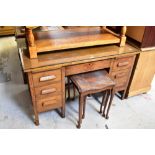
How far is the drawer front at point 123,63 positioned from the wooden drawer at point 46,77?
64 centimetres

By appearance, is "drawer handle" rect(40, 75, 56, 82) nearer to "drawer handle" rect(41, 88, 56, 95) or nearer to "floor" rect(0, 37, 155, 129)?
"drawer handle" rect(41, 88, 56, 95)

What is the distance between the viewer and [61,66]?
1442 millimetres

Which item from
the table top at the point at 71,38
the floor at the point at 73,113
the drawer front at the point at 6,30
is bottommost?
the floor at the point at 73,113

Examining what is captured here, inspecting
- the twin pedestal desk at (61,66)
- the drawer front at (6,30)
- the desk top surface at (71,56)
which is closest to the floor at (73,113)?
the twin pedestal desk at (61,66)

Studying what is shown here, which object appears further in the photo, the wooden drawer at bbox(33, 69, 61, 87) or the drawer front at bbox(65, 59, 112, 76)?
the drawer front at bbox(65, 59, 112, 76)

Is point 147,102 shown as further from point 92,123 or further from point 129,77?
point 92,123

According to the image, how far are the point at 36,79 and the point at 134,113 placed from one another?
4.13 feet

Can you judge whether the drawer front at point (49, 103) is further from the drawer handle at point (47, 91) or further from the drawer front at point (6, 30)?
the drawer front at point (6, 30)

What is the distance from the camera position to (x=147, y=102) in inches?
84.1

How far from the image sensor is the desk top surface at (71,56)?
139 centimetres

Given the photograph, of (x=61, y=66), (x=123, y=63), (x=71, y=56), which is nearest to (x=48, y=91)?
(x=61, y=66)

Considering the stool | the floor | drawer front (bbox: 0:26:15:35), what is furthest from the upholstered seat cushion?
drawer front (bbox: 0:26:15:35)

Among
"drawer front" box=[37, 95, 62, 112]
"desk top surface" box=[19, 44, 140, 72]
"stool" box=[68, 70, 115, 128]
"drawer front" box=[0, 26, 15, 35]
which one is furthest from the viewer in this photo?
"drawer front" box=[0, 26, 15, 35]

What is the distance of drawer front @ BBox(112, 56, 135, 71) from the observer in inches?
68.1
